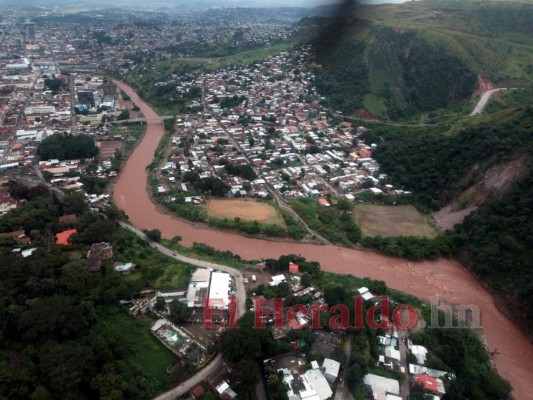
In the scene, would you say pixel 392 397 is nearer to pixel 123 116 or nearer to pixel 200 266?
pixel 200 266

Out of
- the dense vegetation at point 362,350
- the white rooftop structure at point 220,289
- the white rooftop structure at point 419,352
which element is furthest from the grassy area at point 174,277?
the white rooftop structure at point 419,352

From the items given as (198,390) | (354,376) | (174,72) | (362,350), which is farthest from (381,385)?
(174,72)

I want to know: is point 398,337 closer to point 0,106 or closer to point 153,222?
point 153,222

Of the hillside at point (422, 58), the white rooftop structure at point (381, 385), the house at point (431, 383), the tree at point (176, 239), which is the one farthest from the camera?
the hillside at point (422, 58)

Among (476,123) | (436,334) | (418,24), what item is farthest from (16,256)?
(418,24)

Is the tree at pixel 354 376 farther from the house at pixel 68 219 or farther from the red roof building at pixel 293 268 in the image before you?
the house at pixel 68 219

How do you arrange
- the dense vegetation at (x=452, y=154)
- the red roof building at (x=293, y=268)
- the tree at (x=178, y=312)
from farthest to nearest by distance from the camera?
the dense vegetation at (x=452, y=154), the red roof building at (x=293, y=268), the tree at (x=178, y=312)

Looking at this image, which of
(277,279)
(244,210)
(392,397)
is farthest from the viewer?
(244,210)
